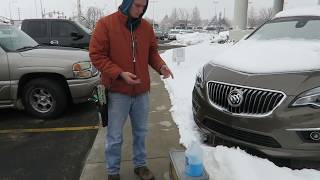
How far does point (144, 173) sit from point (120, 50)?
1292 mm

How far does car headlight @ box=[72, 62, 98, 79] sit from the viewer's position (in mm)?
6664

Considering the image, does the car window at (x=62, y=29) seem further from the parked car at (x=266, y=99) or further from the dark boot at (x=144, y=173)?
the dark boot at (x=144, y=173)

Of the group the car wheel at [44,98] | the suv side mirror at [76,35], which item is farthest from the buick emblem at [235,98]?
the suv side mirror at [76,35]

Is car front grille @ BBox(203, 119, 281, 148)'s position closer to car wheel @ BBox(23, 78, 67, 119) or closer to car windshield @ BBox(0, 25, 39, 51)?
car wheel @ BBox(23, 78, 67, 119)

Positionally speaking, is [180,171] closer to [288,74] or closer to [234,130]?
[234,130]

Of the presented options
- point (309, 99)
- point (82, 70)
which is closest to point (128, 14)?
point (309, 99)

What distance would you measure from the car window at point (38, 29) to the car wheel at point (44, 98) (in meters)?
6.11

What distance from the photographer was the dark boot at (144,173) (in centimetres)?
409

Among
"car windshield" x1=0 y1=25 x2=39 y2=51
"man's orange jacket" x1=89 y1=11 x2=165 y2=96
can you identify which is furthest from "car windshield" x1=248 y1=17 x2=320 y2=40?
"car windshield" x1=0 y1=25 x2=39 y2=51

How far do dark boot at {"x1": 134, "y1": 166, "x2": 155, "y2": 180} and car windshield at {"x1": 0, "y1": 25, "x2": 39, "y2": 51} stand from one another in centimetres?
374

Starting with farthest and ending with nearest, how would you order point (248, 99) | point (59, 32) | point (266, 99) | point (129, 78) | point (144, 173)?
1. point (59, 32)
2. point (144, 173)
3. point (248, 99)
4. point (266, 99)
5. point (129, 78)

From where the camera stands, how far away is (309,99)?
3.57 metres

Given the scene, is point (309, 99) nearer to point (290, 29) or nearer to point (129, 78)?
point (129, 78)

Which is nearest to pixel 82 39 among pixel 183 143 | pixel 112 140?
pixel 183 143
